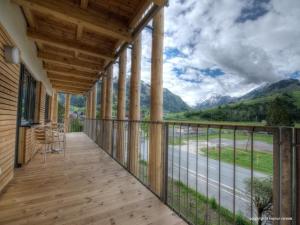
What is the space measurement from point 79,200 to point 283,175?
2.22m

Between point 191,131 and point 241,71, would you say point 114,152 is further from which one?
point 241,71

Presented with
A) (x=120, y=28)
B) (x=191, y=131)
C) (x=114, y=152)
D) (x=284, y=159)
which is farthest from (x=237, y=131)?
(x=114, y=152)

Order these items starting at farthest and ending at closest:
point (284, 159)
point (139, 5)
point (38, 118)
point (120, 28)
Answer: point (38, 118) < point (120, 28) < point (139, 5) < point (284, 159)

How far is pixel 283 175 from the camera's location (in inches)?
40.2

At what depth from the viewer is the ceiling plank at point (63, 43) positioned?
142 inches

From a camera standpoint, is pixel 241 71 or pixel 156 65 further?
pixel 241 71

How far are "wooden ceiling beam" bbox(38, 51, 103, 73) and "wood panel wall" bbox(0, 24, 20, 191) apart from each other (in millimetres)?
2369

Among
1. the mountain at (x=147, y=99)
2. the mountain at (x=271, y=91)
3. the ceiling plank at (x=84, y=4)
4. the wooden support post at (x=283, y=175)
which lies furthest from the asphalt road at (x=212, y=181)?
the mountain at (x=271, y=91)

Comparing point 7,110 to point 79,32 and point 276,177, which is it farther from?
point 276,177

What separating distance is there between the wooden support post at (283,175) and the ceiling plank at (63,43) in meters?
4.46

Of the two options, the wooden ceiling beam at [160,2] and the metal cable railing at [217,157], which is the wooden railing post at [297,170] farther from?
the wooden ceiling beam at [160,2]

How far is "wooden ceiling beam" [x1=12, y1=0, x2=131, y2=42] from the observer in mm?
2623

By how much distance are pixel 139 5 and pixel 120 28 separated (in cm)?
65

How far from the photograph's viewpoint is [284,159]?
1.03 m
